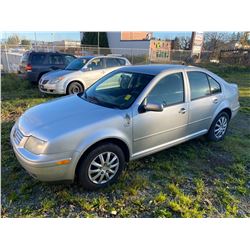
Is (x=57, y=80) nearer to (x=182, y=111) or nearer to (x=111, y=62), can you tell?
(x=111, y=62)

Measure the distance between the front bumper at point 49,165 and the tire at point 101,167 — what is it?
0.48ft

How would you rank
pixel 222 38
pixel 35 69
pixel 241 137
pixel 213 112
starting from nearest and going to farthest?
pixel 213 112 < pixel 241 137 < pixel 35 69 < pixel 222 38

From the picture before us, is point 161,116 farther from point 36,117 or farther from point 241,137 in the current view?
point 241,137

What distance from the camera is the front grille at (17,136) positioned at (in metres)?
2.75

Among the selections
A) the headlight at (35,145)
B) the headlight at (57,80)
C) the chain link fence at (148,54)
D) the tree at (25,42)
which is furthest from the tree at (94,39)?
the headlight at (35,145)

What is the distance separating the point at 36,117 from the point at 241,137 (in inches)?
165

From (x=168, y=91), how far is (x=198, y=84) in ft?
2.53

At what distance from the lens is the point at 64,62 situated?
10.1m

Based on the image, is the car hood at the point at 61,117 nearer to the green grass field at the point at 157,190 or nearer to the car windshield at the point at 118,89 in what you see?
the car windshield at the point at 118,89

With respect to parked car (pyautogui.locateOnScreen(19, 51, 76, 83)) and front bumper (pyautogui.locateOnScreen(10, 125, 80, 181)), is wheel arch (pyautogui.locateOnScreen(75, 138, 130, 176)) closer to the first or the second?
front bumper (pyautogui.locateOnScreen(10, 125, 80, 181))

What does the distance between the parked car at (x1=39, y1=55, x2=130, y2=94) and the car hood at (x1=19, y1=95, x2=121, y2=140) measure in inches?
166

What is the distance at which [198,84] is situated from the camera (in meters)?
3.84

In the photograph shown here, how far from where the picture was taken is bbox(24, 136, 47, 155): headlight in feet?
8.14

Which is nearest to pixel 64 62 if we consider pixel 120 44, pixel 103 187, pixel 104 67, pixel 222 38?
pixel 104 67
